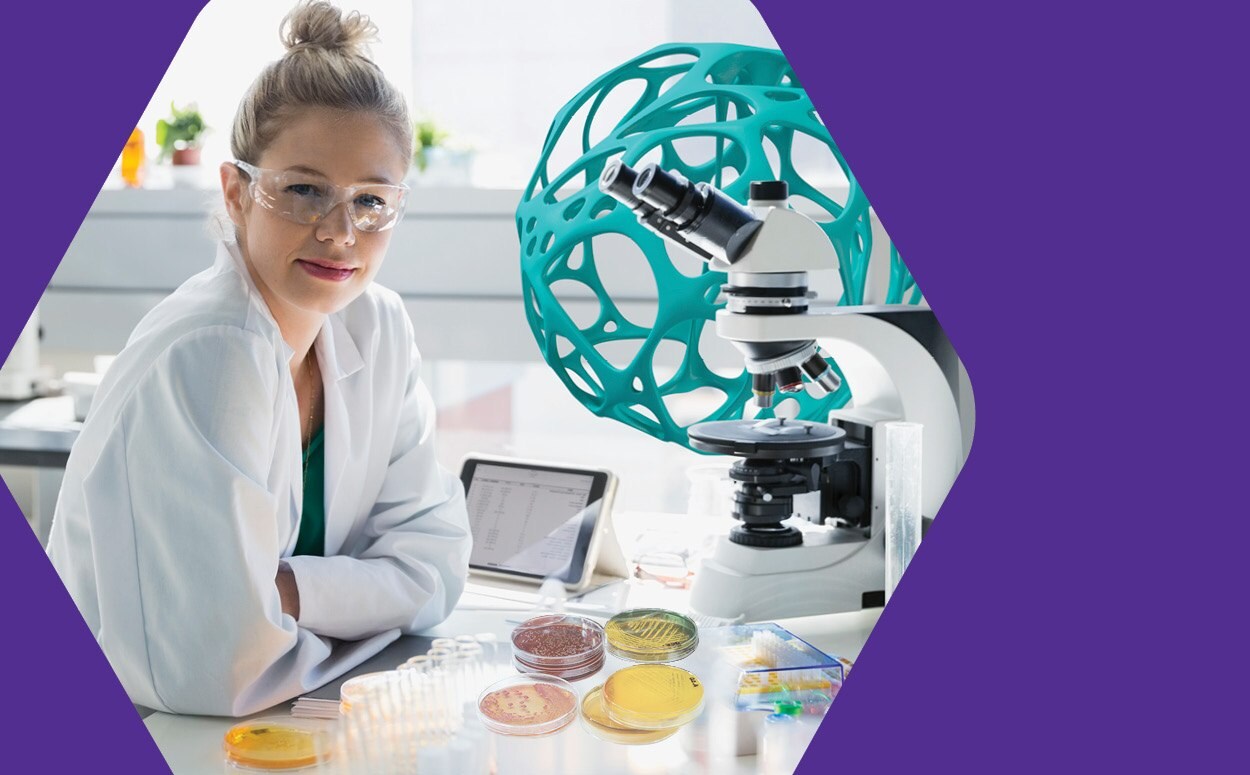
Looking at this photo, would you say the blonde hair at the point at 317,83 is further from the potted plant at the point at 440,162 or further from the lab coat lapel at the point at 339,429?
the potted plant at the point at 440,162

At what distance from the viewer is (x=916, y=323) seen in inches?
68.2

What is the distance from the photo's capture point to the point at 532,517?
6.25 ft

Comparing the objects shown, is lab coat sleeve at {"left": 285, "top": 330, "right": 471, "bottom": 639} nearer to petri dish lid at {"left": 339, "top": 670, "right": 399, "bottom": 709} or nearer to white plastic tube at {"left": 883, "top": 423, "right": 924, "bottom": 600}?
petri dish lid at {"left": 339, "top": 670, "right": 399, "bottom": 709}

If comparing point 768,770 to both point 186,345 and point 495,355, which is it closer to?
point 186,345

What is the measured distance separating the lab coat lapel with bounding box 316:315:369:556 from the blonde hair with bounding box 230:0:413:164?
0.29 m

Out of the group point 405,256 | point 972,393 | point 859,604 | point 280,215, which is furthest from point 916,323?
point 405,256

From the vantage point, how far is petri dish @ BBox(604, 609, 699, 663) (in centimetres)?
156

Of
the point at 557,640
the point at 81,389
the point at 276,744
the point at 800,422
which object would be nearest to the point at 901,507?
the point at 800,422

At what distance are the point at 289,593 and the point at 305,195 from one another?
1.71 feet

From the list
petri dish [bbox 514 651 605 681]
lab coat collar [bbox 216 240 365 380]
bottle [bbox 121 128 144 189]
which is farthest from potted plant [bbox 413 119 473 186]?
petri dish [bbox 514 651 605 681]

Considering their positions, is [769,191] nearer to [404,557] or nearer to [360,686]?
[404,557]

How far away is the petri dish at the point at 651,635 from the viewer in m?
1.56

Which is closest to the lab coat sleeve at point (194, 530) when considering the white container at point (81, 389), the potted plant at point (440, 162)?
the white container at point (81, 389)

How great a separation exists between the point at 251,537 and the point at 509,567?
53 centimetres
